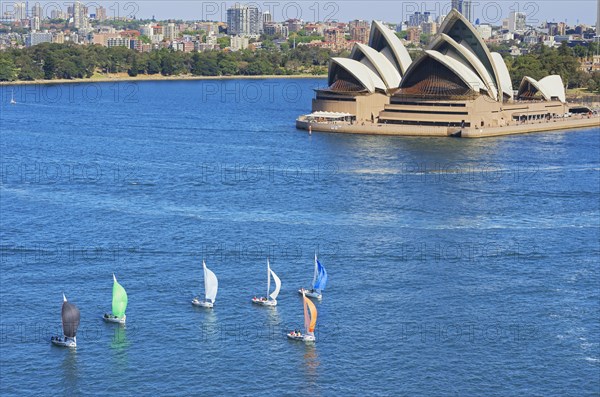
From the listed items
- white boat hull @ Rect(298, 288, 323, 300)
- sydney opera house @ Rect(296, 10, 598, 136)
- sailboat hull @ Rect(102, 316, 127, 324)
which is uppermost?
sydney opera house @ Rect(296, 10, 598, 136)

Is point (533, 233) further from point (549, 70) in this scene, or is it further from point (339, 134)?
point (549, 70)

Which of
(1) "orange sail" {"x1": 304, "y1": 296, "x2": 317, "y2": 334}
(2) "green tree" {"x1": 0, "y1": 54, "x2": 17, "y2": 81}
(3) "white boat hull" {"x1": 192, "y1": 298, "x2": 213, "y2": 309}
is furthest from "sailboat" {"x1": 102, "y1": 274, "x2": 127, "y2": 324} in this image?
(2) "green tree" {"x1": 0, "y1": 54, "x2": 17, "y2": 81}

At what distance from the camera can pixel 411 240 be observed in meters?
33.4

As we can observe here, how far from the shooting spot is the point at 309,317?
2481cm

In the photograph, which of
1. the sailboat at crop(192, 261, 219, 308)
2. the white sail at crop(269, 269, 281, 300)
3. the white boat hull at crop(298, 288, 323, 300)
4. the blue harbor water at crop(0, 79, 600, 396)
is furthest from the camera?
the white boat hull at crop(298, 288, 323, 300)

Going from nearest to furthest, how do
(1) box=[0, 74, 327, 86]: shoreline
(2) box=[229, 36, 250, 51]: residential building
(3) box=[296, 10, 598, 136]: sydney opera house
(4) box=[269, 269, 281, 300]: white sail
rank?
(4) box=[269, 269, 281, 300]: white sail
(3) box=[296, 10, 598, 136]: sydney opera house
(1) box=[0, 74, 327, 86]: shoreline
(2) box=[229, 36, 250, 51]: residential building

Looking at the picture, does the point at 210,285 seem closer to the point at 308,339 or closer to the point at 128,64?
the point at 308,339

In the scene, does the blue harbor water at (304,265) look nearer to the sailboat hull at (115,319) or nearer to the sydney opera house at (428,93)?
the sailboat hull at (115,319)

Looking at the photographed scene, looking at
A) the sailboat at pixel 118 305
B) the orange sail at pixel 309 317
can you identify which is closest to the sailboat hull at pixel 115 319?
the sailboat at pixel 118 305

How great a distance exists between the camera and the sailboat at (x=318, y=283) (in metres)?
27.5

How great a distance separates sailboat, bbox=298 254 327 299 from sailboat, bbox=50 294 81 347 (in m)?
5.78

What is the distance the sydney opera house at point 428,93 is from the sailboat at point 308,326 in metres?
36.4

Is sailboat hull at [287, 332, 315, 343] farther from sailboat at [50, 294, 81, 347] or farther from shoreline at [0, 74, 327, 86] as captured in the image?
shoreline at [0, 74, 327, 86]

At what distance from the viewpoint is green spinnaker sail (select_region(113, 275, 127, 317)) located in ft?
83.4
